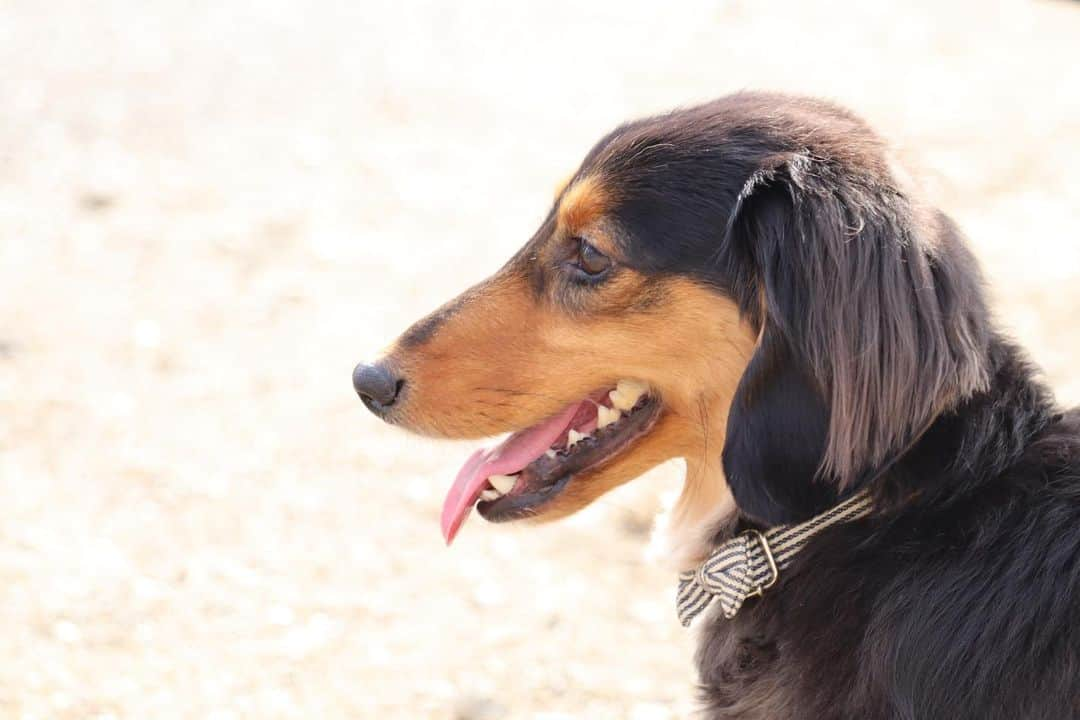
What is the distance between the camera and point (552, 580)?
14.9 ft

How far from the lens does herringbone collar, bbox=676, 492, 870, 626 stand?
2.59 meters

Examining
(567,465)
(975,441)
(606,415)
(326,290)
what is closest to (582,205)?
(606,415)

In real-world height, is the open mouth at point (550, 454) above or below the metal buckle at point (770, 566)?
above

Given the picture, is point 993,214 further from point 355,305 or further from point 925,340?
point 925,340

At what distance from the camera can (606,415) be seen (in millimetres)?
2984

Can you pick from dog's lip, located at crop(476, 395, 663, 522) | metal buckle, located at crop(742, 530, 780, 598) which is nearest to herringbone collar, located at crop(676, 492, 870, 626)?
metal buckle, located at crop(742, 530, 780, 598)

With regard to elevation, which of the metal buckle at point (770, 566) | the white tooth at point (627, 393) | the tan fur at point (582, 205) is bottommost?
the metal buckle at point (770, 566)

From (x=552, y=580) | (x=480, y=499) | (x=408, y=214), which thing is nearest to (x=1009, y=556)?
(x=480, y=499)

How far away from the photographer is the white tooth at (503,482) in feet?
9.98

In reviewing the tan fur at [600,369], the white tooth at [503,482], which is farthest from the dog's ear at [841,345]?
the white tooth at [503,482]

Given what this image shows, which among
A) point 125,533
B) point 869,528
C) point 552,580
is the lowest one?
point 552,580

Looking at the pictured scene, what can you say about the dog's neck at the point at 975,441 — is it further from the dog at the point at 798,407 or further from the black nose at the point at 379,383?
the black nose at the point at 379,383

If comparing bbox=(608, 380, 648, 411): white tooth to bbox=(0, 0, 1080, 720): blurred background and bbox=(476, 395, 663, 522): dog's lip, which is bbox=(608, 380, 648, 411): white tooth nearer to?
bbox=(476, 395, 663, 522): dog's lip

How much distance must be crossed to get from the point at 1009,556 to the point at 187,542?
3.11 metres
